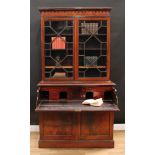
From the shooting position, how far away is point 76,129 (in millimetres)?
3914

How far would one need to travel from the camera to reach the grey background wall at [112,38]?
4.68 metres

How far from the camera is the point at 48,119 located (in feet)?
12.7

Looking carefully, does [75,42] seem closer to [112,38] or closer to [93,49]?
[93,49]

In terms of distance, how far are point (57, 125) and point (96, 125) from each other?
589 millimetres

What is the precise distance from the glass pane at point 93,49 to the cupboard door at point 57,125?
0.76m

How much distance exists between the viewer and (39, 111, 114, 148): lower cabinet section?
3883mm

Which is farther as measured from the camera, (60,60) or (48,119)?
(60,60)
